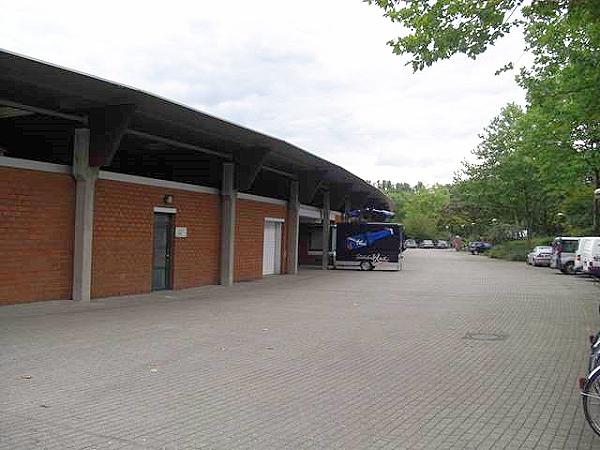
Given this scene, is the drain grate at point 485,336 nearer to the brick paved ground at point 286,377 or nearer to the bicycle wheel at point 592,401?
the brick paved ground at point 286,377

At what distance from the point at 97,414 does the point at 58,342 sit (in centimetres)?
411

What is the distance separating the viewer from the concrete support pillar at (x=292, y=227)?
28.8 m

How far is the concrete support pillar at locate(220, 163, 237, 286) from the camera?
21.5 metres

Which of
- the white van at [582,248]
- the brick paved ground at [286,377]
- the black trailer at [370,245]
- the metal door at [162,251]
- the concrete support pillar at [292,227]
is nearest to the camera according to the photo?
the brick paved ground at [286,377]

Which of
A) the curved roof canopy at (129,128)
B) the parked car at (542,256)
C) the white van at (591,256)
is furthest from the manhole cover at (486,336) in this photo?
the parked car at (542,256)

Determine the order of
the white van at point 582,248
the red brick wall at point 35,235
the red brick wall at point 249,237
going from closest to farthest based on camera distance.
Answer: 1. the red brick wall at point 35,235
2. the red brick wall at point 249,237
3. the white van at point 582,248

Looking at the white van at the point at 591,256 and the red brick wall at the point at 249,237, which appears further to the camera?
the white van at the point at 591,256

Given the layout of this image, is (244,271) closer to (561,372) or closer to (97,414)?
(561,372)

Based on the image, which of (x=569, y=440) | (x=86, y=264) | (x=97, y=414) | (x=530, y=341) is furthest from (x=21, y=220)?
(x=569, y=440)

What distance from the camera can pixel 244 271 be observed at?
2408 cm

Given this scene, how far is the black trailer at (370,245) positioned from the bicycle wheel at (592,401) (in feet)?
90.1

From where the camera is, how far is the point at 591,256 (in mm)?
25656

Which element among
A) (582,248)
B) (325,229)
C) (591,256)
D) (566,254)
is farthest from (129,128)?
(566,254)

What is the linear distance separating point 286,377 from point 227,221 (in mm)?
14089
